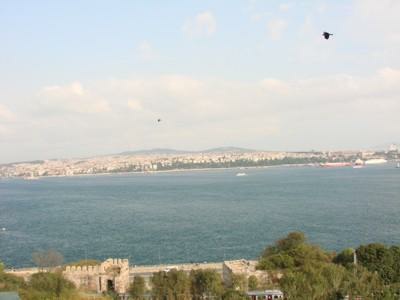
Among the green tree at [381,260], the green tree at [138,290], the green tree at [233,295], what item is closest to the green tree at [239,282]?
the green tree at [233,295]

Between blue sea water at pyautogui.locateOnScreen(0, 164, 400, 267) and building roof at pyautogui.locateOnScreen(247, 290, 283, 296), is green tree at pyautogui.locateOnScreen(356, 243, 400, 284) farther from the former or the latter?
blue sea water at pyautogui.locateOnScreen(0, 164, 400, 267)

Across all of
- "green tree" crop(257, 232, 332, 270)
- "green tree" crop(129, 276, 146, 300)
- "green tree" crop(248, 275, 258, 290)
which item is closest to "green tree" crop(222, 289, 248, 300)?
"green tree" crop(248, 275, 258, 290)

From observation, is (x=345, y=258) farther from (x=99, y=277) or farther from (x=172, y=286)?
(x=99, y=277)

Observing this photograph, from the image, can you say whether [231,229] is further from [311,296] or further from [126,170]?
[126,170]

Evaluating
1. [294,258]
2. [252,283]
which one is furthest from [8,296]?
[294,258]

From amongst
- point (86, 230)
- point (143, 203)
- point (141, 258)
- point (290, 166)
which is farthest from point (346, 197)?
point (290, 166)

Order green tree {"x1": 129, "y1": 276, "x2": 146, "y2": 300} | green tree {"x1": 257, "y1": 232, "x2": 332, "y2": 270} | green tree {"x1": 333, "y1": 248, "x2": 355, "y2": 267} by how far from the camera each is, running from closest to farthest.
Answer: green tree {"x1": 129, "y1": 276, "x2": 146, "y2": 300} → green tree {"x1": 257, "y1": 232, "x2": 332, "y2": 270} → green tree {"x1": 333, "y1": 248, "x2": 355, "y2": 267}
